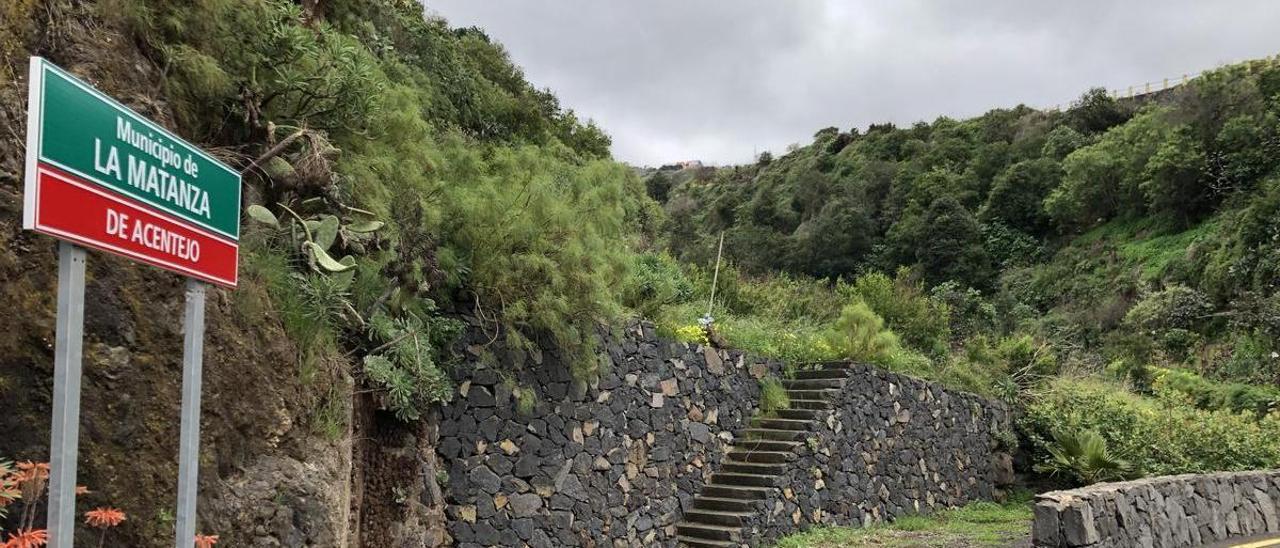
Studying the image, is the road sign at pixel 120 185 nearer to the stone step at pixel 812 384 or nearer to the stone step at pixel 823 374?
the stone step at pixel 812 384

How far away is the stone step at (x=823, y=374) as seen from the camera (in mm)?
13289

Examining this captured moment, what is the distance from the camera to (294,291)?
586 centimetres

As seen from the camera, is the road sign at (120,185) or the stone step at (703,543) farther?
the stone step at (703,543)

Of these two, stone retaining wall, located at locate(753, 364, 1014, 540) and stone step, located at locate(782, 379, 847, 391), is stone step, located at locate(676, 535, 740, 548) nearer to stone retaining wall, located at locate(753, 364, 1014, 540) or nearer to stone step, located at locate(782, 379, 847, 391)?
stone retaining wall, located at locate(753, 364, 1014, 540)

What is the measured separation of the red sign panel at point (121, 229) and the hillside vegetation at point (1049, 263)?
8.47 meters

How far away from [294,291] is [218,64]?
5.48 ft

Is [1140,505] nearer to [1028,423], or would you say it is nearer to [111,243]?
[1028,423]

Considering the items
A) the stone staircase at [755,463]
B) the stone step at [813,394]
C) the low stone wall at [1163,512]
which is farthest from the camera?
the stone step at [813,394]

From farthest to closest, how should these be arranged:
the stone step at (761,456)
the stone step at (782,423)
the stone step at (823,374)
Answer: the stone step at (823,374) → the stone step at (782,423) → the stone step at (761,456)

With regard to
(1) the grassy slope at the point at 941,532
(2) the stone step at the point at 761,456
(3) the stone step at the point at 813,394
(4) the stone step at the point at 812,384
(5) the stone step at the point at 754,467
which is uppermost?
(4) the stone step at the point at 812,384

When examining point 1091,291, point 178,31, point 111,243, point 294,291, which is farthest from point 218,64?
point 1091,291

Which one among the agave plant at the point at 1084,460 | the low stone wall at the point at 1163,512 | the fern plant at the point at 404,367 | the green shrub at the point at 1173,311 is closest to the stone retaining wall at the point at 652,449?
the fern plant at the point at 404,367

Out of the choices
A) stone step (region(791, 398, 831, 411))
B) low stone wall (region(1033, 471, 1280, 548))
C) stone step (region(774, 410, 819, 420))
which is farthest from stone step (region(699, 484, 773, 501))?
low stone wall (region(1033, 471, 1280, 548))

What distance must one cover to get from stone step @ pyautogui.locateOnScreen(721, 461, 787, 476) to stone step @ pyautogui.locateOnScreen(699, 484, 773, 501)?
342 millimetres
